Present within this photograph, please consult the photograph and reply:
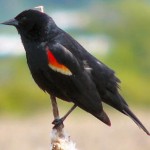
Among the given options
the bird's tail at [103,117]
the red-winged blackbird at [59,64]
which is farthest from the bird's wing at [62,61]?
the bird's tail at [103,117]

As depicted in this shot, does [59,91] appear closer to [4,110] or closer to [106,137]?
[106,137]

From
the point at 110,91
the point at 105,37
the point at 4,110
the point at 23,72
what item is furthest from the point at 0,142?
the point at 105,37

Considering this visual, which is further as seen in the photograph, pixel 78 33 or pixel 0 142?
pixel 78 33

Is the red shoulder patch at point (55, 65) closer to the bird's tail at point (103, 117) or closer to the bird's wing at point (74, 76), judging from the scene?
the bird's wing at point (74, 76)

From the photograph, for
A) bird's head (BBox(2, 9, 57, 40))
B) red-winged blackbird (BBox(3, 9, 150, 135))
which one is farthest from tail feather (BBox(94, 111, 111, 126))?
bird's head (BBox(2, 9, 57, 40))

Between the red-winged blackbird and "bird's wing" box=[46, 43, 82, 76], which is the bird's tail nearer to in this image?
the red-winged blackbird

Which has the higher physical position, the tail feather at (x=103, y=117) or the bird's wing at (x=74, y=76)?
the bird's wing at (x=74, y=76)
